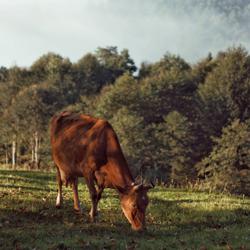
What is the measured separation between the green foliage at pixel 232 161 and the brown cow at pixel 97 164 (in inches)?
1982

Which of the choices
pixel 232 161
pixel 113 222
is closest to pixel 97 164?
pixel 113 222

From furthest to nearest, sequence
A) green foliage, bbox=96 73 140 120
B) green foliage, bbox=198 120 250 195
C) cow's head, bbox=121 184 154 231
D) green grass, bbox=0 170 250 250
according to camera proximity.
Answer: green foliage, bbox=96 73 140 120, green foliage, bbox=198 120 250 195, cow's head, bbox=121 184 154 231, green grass, bbox=0 170 250 250

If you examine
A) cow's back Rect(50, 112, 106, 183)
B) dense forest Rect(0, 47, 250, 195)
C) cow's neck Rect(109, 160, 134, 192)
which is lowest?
cow's neck Rect(109, 160, 134, 192)

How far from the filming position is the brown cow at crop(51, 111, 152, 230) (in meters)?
13.4

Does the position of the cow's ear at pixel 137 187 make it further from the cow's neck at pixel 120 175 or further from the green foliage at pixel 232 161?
the green foliage at pixel 232 161

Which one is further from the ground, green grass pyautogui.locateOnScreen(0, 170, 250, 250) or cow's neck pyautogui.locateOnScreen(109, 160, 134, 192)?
cow's neck pyautogui.locateOnScreen(109, 160, 134, 192)

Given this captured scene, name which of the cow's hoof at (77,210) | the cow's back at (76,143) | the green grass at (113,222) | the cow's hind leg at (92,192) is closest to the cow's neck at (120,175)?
the cow's back at (76,143)

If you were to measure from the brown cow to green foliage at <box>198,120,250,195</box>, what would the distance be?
50.3m

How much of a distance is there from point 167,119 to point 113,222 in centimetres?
6918

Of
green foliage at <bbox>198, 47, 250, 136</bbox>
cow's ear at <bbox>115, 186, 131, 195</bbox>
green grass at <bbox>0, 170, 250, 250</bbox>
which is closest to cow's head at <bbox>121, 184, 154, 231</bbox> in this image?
cow's ear at <bbox>115, 186, 131, 195</bbox>

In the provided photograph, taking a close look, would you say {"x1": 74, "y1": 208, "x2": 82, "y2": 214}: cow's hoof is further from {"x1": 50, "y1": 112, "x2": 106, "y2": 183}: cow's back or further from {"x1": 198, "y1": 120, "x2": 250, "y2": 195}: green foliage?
{"x1": 198, "y1": 120, "x2": 250, "y2": 195}: green foliage

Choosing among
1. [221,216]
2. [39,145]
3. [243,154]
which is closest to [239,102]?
[243,154]

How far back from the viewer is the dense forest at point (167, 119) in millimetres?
72875

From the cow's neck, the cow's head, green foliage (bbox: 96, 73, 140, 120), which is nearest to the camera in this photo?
the cow's head
